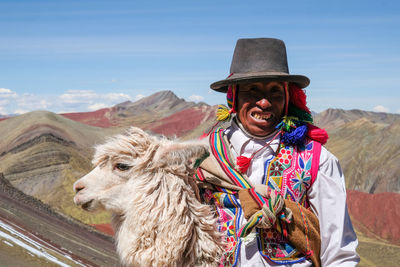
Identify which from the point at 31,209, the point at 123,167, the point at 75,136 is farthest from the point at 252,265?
the point at 75,136

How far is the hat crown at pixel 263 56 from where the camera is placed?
2449mm

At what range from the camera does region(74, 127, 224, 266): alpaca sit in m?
2.04

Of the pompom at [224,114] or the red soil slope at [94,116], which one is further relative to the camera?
the red soil slope at [94,116]

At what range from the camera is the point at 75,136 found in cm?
3712

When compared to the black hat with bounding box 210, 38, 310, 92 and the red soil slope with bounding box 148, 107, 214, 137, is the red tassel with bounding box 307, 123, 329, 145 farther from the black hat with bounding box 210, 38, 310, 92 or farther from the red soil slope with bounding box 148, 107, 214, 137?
the red soil slope with bounding box 148, 107, 214, 137

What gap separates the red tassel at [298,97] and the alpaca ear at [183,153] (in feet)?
2.20

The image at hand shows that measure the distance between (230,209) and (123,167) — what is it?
613mm

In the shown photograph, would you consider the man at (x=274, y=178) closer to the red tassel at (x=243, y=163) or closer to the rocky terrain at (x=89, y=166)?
the red tassel at (x=243, y=163)

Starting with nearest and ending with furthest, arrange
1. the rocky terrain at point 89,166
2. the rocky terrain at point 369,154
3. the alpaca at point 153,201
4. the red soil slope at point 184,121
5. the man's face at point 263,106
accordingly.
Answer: the alpaca at point 153,201 → the man's face at point 263,106 → the rocky terrain at point 89,166 → the rocky terrain at point 369,154 → the red soil slope at point 184,121

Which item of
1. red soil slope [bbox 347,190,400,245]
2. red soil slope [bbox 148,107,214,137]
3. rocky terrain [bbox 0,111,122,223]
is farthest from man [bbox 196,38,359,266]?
red soil slope [bbox 148,107,214,137]

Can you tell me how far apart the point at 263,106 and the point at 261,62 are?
0.87 feet

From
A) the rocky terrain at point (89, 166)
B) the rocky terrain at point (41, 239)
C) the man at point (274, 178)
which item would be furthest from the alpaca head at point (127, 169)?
the rocky terrain at point (89, 166)

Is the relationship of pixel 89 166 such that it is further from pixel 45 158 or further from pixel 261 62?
pixel 261 62

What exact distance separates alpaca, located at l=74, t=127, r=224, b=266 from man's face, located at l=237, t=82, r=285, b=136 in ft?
1.32
